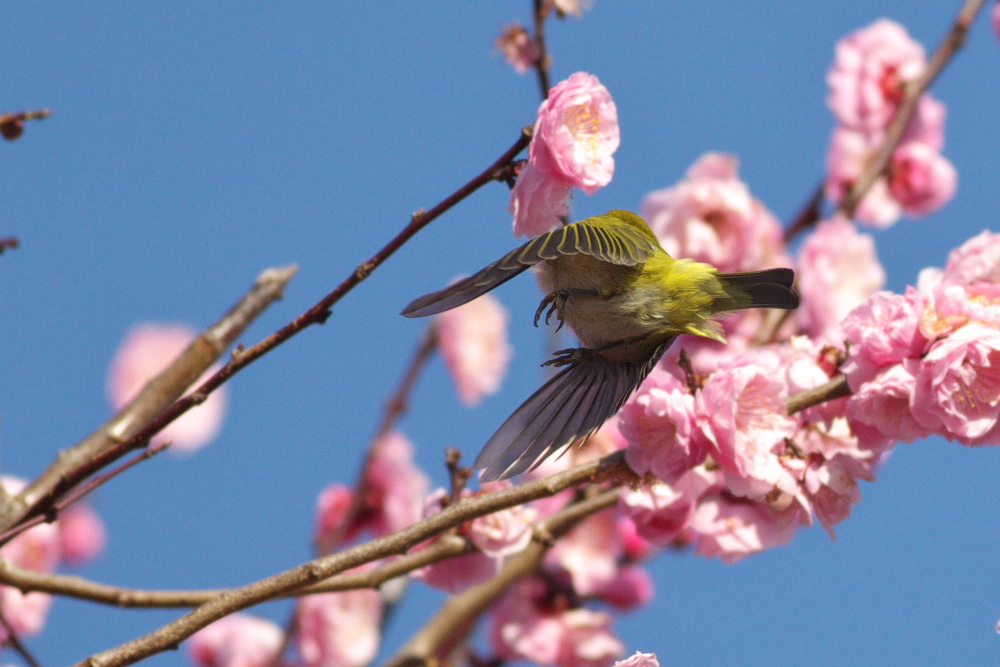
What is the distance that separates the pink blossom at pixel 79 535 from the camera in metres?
4.36

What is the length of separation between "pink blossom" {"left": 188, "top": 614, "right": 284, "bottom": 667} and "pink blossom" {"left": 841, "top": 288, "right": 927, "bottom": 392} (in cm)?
237

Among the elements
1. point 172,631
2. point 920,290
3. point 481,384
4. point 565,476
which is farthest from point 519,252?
point 481,384

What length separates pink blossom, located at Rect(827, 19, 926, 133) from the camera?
3.97m

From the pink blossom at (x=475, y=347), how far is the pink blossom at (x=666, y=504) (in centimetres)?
190

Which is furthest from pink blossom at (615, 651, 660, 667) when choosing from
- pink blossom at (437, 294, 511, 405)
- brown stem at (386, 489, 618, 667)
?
pink blossom at (437, 294, 511, 405)

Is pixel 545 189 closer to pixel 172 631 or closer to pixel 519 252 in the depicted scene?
pixel 519 252

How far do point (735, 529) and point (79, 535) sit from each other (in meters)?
3.27

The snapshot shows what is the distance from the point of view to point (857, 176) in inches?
157

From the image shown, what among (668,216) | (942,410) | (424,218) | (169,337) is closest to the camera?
(424,218)

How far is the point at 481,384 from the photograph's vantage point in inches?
163

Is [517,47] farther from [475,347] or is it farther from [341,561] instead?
[475,347]

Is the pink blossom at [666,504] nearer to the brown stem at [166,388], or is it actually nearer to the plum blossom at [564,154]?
the plum blossom at [564,154]

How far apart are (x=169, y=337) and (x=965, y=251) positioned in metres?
4.09

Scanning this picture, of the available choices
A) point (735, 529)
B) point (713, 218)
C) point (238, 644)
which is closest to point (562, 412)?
point (735, 529)
